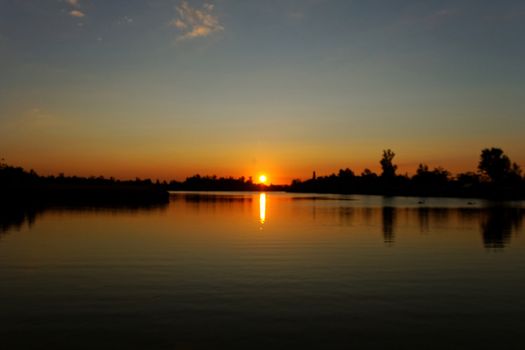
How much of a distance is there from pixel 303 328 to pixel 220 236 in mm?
29516

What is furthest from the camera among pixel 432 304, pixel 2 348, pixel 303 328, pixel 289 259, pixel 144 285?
pixel 289 259

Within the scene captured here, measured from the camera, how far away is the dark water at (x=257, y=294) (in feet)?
47.0

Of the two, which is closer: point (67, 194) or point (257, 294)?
point (257, 294)

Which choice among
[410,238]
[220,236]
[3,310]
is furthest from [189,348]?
[410,238]

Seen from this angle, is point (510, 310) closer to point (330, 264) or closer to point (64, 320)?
point (330, 264)

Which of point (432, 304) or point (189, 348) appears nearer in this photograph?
point (189, 348)

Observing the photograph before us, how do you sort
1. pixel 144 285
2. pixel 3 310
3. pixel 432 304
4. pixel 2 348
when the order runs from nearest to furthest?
1. pixel 2 348
2. pixel 3 310
3. pixel 432 304
4. pixel 144 285

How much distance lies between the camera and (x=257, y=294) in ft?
66.3

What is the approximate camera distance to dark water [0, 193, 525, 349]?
14336 mm

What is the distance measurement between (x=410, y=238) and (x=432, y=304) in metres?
26.2

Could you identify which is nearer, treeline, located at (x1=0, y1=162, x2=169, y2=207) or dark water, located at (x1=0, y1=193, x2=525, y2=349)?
dark water, located at (x1=0, y1=193, x2=525, y2=349)

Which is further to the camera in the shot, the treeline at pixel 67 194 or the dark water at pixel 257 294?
the treeline at pixel 67 194

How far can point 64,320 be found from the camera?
51.8 ft

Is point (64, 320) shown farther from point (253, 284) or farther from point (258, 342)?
point (253, 284)
